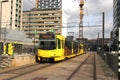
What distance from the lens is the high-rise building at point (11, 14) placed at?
106 metres

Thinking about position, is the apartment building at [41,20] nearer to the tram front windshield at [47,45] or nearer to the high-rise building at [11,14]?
the high-rise building at [11,14]

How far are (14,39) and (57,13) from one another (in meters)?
92.1

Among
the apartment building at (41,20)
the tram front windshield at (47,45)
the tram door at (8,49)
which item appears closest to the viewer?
the tram door at (8,49)

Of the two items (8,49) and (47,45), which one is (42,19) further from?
(8,49)

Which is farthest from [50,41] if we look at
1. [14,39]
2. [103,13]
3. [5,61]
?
[14,39]

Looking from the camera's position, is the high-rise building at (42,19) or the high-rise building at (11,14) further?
the high-rise building at (42,19)

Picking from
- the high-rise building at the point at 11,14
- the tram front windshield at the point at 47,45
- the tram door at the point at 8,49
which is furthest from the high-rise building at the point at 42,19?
the tram door at the point at 8,49

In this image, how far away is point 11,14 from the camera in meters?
116

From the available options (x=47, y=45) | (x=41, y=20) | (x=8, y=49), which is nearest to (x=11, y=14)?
(x=41, y=20)

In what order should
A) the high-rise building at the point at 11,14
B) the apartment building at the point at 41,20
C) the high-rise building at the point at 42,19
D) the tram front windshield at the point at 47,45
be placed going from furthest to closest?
1. the apartment building at the point at 41,20
2. the high-rise building at the point at 42,19
3. the high-rise building at the point at 11,14
4. the tram front windshield at the point at 47,45

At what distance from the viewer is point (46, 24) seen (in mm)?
177625

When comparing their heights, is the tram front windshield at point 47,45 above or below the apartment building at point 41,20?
below

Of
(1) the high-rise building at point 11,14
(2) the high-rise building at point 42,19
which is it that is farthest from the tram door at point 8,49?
(2) the high-rise building at point 42,19

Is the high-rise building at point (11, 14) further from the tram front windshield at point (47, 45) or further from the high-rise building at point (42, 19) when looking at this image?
the tram front windshield at point (47, 45)
